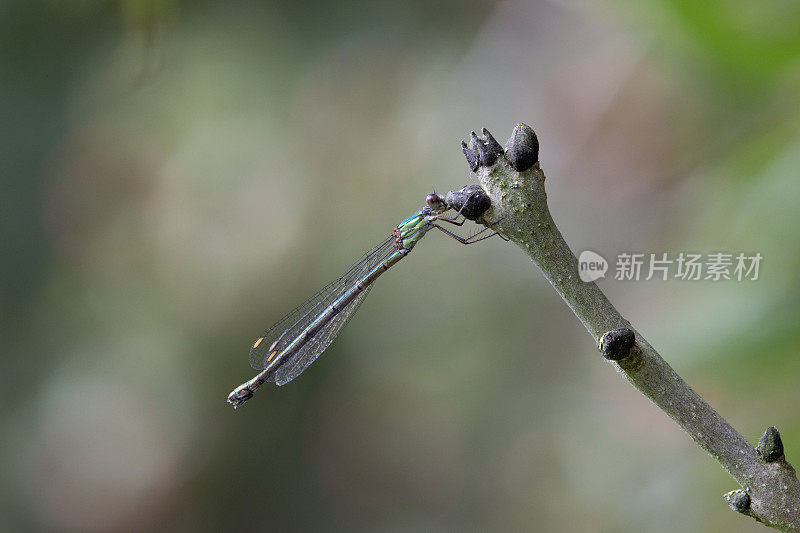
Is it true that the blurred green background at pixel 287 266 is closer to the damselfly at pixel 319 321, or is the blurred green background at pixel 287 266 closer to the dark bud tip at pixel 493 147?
the damselfly at pixel 319 321

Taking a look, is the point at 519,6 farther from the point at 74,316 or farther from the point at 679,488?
the point at 74,316

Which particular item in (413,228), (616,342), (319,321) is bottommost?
(616,342)

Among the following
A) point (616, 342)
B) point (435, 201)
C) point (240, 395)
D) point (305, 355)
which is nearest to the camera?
point (616, 342)

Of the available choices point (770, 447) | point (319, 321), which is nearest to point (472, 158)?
point (770, 447)

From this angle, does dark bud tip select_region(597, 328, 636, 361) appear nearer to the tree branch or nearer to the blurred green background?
the tree branch
